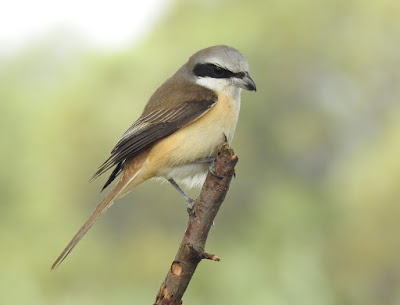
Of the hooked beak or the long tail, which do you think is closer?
the long tail

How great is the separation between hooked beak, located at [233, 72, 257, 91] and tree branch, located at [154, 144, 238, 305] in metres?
Result: 0.79

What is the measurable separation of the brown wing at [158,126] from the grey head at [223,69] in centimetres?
16

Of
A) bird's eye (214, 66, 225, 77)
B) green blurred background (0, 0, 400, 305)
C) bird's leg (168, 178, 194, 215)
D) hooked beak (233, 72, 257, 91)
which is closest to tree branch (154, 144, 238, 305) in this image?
bird's leg (168, 178, 194, 215)

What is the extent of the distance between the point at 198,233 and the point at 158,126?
3.10ft

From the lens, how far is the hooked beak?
164 inches

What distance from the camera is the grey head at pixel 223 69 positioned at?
166 inches

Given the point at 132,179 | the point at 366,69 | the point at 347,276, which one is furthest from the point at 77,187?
the point at 132,179

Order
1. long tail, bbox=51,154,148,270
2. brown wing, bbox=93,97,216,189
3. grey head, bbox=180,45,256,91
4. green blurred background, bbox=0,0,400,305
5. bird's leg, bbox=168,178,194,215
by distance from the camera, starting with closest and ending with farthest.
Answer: bird's leg, bbox=168,178,194,215, long tail, bbox=51,154,148,270, brown wing, bbox=93,97,216,189, grey head, bbox=180,45,256,91, green blurred background, bbox=0,0,400,305

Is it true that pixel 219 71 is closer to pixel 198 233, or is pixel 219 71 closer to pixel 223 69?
pixel 223 69

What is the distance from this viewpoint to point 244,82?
4.20 metres

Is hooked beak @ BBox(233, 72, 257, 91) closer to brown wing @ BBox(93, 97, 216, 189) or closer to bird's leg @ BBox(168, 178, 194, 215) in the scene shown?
brown wing @ BBox(93, 97, 216, 189)

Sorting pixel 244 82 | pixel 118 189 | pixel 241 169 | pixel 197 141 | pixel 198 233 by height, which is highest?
pixel 241 169

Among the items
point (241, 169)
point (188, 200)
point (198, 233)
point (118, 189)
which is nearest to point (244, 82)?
point (188, 200)

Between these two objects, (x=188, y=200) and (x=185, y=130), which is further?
(x=185, y=130)
